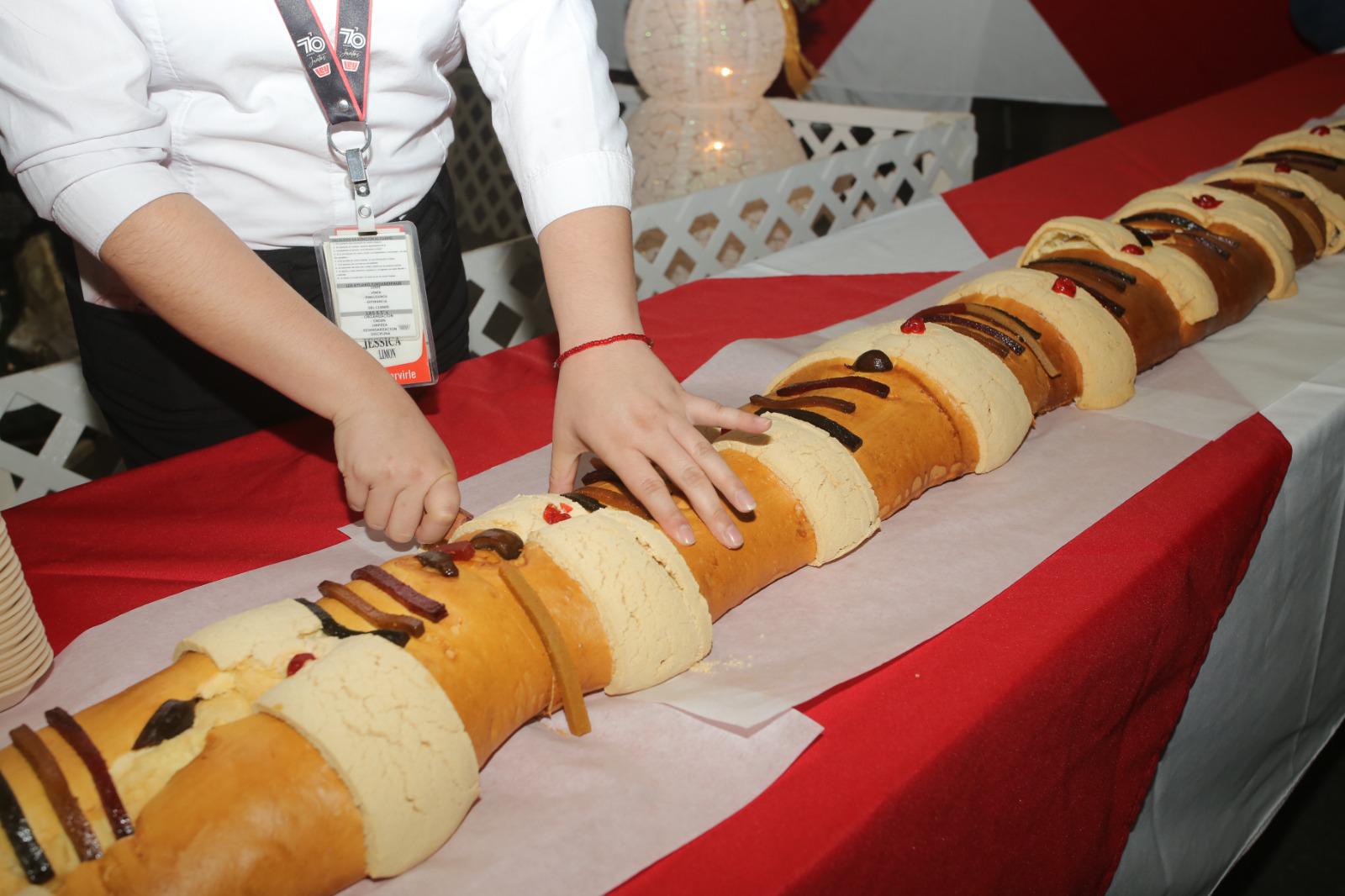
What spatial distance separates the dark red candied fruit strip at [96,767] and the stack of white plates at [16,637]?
0.16 m

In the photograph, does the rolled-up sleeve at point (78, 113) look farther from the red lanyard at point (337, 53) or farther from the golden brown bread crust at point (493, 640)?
the golden brown bread crust at point (493, 640)

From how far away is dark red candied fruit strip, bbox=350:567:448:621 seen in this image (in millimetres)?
837

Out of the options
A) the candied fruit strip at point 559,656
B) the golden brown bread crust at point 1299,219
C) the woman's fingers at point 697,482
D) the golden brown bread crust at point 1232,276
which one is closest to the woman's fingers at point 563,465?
the woman's fingers at point 697,482

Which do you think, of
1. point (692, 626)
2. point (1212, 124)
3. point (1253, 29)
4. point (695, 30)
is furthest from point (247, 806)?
point (1253, 29)

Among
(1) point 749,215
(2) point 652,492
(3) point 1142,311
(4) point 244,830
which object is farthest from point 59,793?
(1) point 749,215

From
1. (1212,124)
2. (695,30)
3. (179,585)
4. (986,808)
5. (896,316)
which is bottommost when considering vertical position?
(986,808)

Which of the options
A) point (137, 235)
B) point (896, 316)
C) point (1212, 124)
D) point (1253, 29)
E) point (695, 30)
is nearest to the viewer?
point (137, 235)

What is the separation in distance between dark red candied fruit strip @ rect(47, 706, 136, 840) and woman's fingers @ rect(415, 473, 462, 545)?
35cm

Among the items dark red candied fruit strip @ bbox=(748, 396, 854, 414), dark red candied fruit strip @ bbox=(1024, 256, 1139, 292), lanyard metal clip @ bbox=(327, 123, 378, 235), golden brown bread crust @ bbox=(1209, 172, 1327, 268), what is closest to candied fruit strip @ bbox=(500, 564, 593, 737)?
dark red candied fruit strip @ bbox=(748, 396, 854, 414)

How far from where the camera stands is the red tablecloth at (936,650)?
2.57 feet

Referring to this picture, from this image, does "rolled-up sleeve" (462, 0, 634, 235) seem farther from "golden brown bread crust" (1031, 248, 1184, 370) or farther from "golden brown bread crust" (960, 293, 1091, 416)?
"golden brown bread crust" (1031, 248, 1184, 370)

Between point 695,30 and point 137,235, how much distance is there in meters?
1.72

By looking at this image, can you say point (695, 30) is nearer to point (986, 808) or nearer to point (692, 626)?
point (692, 626)

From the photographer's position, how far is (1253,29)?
3.99 meters
